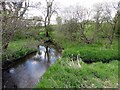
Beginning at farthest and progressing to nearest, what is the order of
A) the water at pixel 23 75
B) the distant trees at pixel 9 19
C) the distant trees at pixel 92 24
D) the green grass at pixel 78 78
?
1. the distant trees at pixel 92 24
2. the water at pixel 23 75
3. the distant trees at pixel 9 19
4. the green grass at pixel 78 78

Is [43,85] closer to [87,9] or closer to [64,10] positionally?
[87,9]

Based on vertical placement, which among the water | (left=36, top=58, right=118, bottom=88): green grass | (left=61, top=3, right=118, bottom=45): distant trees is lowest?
the water

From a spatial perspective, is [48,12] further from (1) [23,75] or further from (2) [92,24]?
(1) [23,75]

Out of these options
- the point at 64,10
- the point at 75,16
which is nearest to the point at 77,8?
the point at 75,16

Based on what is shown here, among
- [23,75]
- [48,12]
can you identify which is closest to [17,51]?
[23,75]

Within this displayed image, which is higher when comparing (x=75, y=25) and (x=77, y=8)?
(x=77, y=8)

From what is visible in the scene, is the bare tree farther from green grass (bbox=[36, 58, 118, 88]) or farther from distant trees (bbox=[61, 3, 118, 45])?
green grass (bbox=[36, 58, 118, 88])

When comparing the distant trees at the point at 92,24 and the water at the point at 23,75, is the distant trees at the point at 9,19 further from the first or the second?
the distant trees at the point at 92,24

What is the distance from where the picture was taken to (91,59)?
46.0 ft

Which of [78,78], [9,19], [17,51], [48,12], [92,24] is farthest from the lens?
[48,12]

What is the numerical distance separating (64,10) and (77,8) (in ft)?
12.1

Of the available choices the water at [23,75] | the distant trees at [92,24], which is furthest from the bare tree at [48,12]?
the water at [23,75]

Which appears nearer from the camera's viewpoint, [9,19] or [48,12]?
[9,19]

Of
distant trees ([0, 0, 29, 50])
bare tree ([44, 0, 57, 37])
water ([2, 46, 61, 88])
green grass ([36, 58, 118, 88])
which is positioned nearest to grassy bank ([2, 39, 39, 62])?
water ([2, 46, 61, 88])
